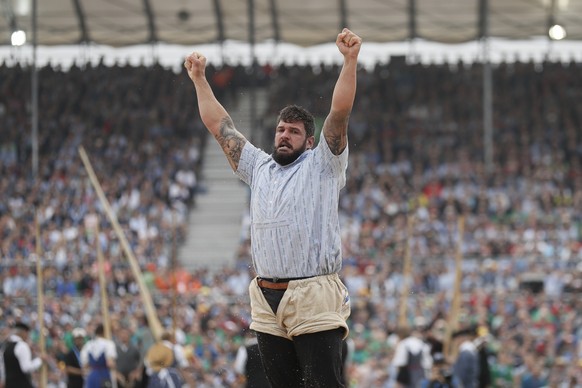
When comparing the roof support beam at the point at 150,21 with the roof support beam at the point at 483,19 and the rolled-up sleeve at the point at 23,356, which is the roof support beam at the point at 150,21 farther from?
the rolled-up sleeve at the point at 23,356

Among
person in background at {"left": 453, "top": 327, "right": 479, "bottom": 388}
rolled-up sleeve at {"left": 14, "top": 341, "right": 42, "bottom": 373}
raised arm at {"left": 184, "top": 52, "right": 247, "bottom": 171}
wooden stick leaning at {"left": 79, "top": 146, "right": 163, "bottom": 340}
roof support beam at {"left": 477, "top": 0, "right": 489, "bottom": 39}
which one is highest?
roof support beam at {"left": 477, "top": 0, "right": 489, "bottom": 39}


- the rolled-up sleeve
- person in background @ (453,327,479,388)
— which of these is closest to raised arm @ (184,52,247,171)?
the rolled-up sleeve

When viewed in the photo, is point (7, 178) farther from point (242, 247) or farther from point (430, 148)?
point (430, 148)

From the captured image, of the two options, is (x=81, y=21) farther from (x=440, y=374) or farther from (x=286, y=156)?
(x=286, y=156)

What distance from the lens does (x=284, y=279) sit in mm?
6176

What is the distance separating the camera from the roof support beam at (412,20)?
33062 millimetres

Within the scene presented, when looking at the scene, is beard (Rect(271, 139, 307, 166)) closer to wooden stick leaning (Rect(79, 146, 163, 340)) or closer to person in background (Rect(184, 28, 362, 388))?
person in background (Rect(184, 28, 362, 388))

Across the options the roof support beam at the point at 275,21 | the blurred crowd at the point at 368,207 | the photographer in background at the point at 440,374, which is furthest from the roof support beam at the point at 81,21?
the photographer in background at the point at 440,374

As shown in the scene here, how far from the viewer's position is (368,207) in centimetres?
2617

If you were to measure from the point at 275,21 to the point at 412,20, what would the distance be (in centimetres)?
336

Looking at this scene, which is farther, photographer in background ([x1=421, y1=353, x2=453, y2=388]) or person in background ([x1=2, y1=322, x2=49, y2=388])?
photographer in background ([x1=421, y1=353, x2=453, y2=388])

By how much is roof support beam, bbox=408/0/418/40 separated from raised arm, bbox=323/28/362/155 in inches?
1076

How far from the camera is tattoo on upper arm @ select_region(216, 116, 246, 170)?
21.6 ft

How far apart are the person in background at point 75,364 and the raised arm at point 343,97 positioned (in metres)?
9.64
